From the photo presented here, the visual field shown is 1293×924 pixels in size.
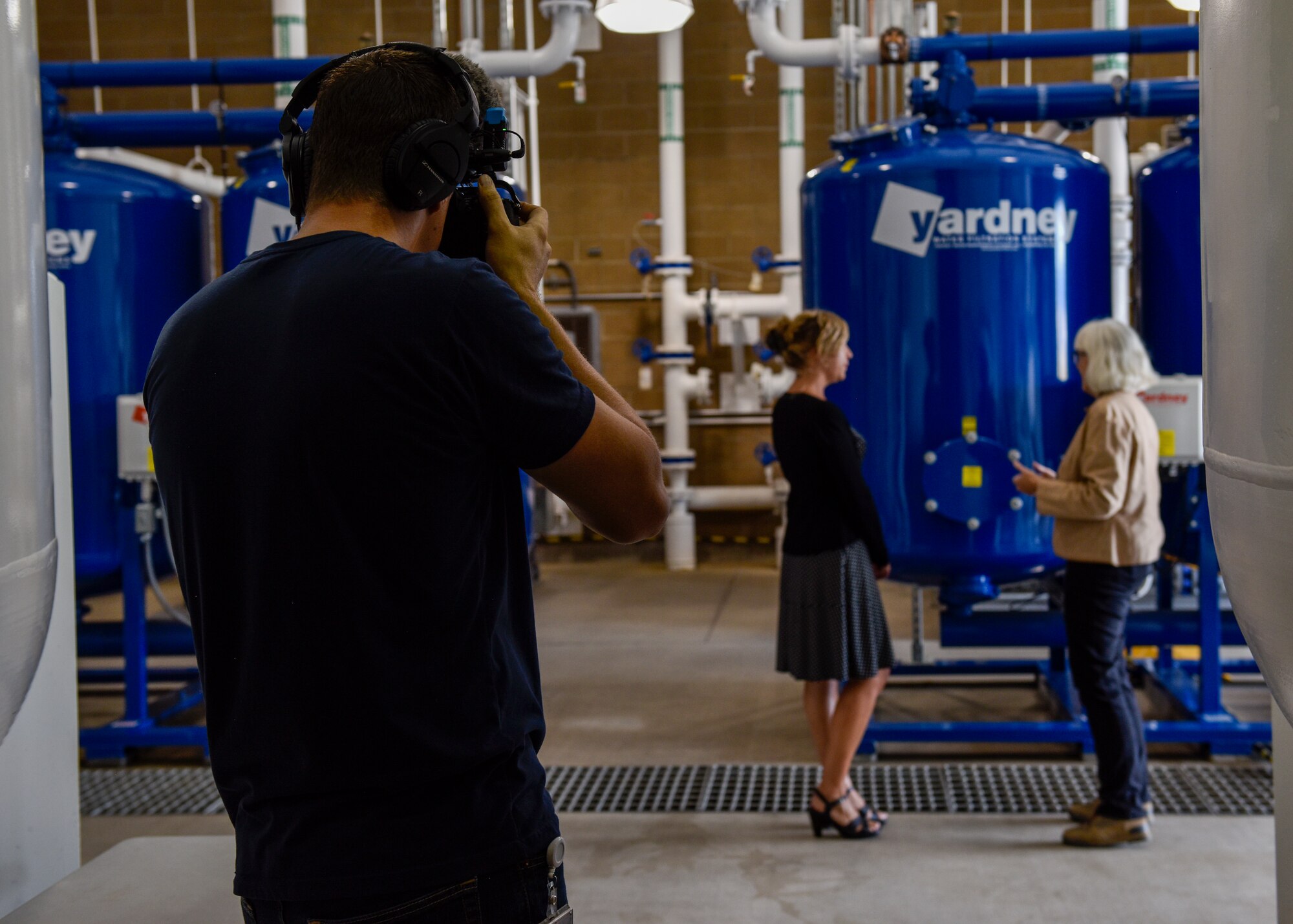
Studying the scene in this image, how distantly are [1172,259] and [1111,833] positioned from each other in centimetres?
203

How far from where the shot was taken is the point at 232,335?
1.08 meters

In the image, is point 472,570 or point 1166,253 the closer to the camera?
point 472,570

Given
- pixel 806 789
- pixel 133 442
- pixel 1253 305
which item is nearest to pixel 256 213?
pixel 133 442

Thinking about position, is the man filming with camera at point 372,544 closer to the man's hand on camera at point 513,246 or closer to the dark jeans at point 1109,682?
the man's hand on camera at point 513,246

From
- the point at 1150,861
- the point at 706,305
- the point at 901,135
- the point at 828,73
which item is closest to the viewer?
the point at 1150,861

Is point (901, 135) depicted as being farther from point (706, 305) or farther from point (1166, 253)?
point (706, 305)

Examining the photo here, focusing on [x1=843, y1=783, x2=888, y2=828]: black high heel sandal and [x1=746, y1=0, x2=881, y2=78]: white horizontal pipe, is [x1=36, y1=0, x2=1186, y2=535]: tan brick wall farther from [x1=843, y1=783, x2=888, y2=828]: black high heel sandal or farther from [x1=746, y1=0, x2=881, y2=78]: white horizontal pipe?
[x1=843, y1=783, x2=888, y2=828]: black high heel sandal

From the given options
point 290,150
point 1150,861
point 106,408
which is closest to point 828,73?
point 106,408

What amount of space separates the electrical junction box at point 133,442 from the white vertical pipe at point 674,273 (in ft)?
13.4

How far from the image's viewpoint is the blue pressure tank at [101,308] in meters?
4.34

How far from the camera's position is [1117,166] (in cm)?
541

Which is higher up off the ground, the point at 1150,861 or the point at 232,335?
the point at 232,335

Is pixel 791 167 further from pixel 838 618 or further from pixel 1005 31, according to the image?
pixel 838 618

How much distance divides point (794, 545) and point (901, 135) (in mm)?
1447
